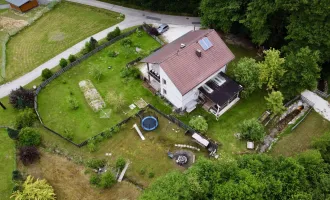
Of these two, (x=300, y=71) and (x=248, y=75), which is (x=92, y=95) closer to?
(x=248, y=75)

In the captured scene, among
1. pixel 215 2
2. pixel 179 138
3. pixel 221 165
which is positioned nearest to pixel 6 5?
pixel 215 2

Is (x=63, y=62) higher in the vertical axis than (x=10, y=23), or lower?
lower

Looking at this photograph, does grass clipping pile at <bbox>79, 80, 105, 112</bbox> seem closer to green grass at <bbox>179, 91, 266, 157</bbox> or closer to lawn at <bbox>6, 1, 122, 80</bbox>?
lawn at <bbox>6, 1, 122, 80</bbox>

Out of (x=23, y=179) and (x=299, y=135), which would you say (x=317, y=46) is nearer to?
(x=299, y=135)

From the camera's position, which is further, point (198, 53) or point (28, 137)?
point (198, 53)

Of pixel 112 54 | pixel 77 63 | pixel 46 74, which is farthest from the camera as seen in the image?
pixel 112 54

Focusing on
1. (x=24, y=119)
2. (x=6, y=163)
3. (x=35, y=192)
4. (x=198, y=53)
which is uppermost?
(x=198, y=53)

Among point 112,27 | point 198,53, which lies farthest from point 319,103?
point 112,27

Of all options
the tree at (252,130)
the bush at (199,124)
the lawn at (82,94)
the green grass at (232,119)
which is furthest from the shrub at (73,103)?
the tree at (252,130)
